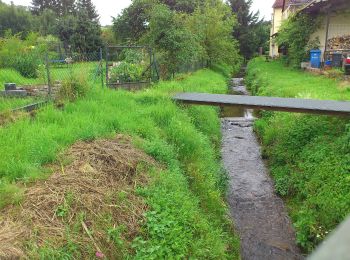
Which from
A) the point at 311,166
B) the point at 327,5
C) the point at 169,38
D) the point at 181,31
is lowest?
the point at 311,166

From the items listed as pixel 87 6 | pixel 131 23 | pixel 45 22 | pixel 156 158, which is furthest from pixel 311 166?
pixel 87 6

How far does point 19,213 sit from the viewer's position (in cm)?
394

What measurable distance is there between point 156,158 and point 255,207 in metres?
2.65

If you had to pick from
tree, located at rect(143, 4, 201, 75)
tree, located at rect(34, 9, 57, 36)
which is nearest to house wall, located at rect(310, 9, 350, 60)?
tree, located at rect(143, 4, 201, 75)

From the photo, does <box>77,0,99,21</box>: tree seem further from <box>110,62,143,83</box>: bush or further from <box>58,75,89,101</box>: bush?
<box>58,75,89,101</box>: bush

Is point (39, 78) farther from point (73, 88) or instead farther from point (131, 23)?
point (131, 23)

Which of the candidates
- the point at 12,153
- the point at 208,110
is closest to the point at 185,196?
the point at 12,153

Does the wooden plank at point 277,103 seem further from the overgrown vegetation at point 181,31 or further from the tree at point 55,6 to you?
the tree at point 55,6

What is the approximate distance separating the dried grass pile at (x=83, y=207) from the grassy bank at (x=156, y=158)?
0.54ft

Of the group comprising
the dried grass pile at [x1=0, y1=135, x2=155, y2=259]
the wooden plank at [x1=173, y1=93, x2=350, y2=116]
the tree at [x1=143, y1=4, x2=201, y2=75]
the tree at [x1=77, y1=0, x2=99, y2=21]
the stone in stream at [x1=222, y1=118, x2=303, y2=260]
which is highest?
the tree at [x1=77, y1=0, x2=99, y2=21]

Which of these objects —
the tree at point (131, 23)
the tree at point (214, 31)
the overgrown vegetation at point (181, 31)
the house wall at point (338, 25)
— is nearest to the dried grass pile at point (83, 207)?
the overgrown vegetation at point (181, 31)

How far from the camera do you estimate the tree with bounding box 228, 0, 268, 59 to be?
4759 cm

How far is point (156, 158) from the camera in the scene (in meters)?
6.10

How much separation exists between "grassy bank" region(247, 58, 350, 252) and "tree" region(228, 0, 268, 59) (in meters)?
38.3
